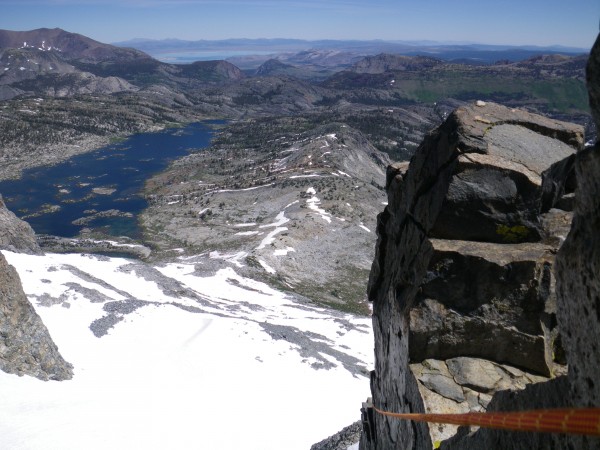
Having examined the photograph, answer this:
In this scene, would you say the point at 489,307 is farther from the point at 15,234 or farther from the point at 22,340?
the point at 15,234

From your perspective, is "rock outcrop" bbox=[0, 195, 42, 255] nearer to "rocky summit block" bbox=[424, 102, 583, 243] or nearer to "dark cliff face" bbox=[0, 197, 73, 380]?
"dark cliff face" bbox=[0, 197, 73, 380]

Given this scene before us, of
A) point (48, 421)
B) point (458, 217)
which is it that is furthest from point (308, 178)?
point (458, 217)

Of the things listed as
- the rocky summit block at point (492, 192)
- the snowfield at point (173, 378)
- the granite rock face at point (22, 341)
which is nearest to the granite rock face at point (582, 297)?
the rocky summit block at point (492, 192)

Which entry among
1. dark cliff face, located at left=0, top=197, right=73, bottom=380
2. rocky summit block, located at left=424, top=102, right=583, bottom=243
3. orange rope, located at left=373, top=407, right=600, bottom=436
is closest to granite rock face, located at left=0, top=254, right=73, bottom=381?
dark cliff face, located at left=0, top=197, right=73, bottom=380

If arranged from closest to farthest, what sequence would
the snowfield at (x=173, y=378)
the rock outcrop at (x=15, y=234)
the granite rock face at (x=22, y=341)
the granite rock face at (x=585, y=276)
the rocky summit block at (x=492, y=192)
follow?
1. the granite rock face at (x=585, y=276)
2. the rocky summit block at (x=492, y=192)
3. the snowfield at (x=173, y=378)
4. the granite rock face at (x=22, y=341)
5. the rock outcrop at (x=15, y=234)

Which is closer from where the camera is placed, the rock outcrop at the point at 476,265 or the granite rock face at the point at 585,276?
the granite rock face at the point at 585,276

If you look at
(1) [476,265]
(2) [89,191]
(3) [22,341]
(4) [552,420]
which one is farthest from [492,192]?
(2) [89,191]

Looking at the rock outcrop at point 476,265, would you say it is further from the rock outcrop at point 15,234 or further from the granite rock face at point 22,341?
the rock outcrop at point 15,234
